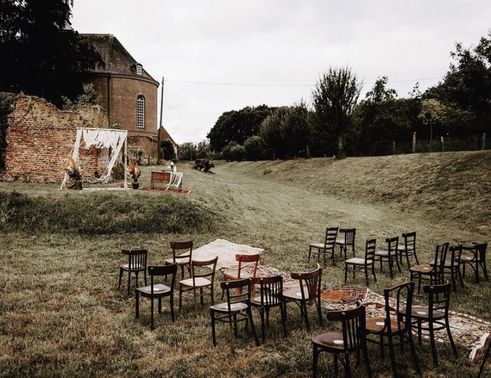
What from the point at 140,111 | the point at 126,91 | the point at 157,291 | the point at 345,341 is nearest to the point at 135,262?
the point at 157,291

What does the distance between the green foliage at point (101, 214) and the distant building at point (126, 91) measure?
2320cm

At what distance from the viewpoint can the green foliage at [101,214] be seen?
47.2ft

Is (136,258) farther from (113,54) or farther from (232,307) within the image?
(113,54)

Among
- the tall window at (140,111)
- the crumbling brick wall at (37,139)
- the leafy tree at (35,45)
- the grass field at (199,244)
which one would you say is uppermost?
the leafy tree at (35,45)

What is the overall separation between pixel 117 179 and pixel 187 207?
29.0ft

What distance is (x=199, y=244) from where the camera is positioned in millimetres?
13531

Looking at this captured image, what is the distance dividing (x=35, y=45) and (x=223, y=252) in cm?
2743

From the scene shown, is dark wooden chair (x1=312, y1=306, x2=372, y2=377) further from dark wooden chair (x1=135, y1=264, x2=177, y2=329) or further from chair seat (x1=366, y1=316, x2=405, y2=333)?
dark wooden chair (x1=135, y1=264, x2=177, y2=329)

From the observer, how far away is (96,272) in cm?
1013

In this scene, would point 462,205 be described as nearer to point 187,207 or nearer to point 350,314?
point 187,207

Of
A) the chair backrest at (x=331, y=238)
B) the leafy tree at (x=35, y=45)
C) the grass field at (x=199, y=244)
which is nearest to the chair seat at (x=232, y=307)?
the grass field at (x=199, y=244)

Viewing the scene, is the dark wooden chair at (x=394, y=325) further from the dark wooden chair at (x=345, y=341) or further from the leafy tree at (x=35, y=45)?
the leafy tree at (x=35, y=45)

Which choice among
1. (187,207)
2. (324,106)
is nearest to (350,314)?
(187,207)

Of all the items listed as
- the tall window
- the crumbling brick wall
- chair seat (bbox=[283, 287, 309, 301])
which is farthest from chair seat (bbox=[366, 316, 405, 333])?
the tall window
